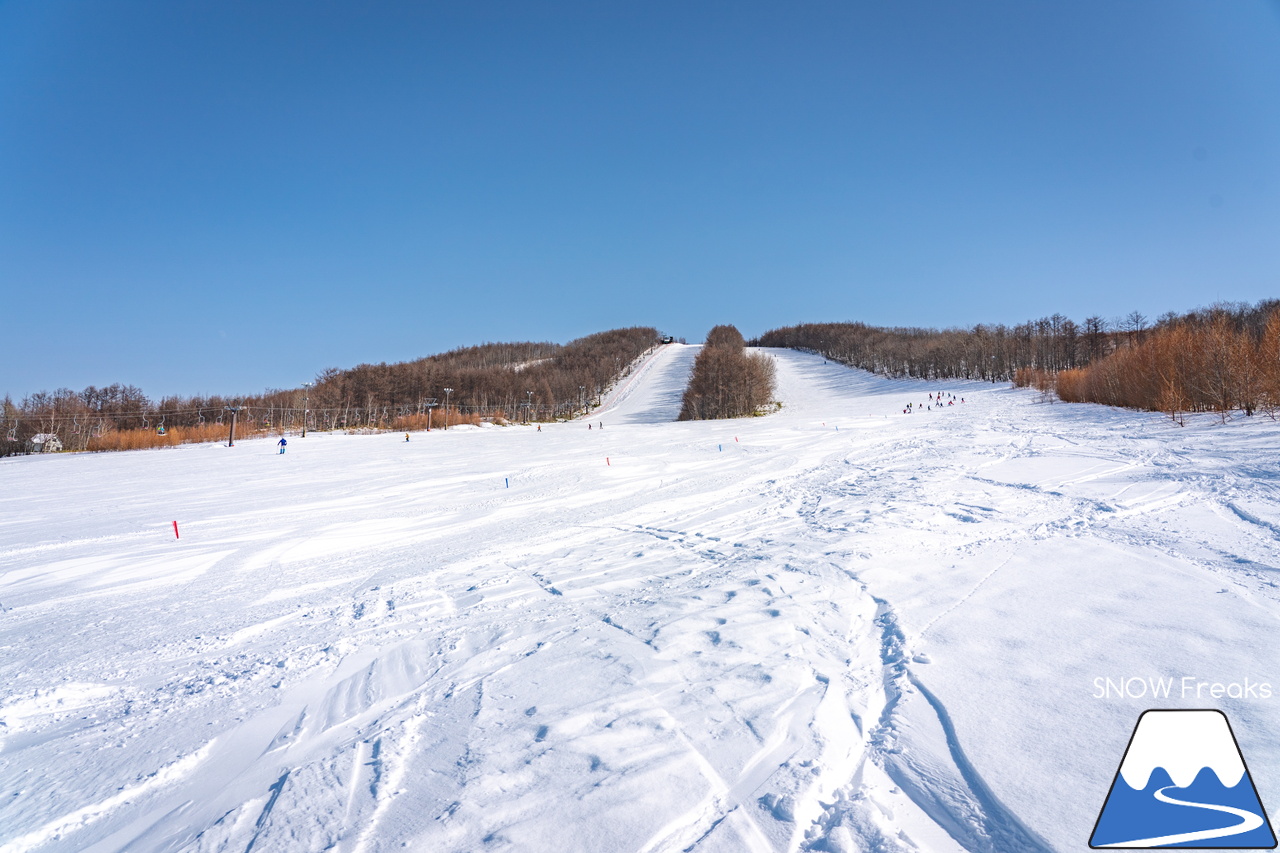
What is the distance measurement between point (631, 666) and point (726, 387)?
40168 mm

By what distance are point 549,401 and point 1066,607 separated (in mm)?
66229

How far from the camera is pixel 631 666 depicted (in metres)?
3.74

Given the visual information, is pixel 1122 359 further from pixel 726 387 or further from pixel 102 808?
pixel 102 808

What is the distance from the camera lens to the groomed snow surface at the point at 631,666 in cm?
244

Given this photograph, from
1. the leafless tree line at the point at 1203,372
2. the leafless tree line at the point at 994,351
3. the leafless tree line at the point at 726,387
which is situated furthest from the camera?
the leafless tree line at the point at 994,351

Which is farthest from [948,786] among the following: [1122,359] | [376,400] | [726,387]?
[376,400]

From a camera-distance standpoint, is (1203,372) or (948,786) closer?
(948,786)

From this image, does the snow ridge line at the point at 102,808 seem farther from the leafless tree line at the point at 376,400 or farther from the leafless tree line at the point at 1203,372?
the leafless tree line at the point at 376,400

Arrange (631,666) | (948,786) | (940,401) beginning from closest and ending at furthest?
(948,786)
(631,666)
(940,401)

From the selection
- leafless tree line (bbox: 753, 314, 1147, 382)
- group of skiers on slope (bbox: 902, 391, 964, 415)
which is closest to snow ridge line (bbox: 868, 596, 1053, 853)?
group of skiers on slope (bbox: 902, 391, 964, 415)

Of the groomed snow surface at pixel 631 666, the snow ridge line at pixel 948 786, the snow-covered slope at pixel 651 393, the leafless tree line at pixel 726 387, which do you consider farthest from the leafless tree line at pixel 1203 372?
the snow-covered slope at pixel 651 393

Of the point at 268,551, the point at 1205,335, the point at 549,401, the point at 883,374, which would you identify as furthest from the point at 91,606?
the point at 883,374

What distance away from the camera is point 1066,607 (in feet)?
14.0

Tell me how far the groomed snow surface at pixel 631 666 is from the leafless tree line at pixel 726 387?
33.4 m
